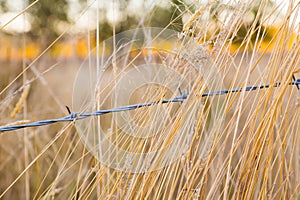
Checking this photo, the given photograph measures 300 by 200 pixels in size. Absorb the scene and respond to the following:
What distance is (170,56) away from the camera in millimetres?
843

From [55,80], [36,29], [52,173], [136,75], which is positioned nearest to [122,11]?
[36,29]

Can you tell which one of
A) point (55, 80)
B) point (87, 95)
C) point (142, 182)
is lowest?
point (142, 182)

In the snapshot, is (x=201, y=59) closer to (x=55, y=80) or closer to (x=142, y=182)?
(x=142, y=182)

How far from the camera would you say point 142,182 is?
756 mm

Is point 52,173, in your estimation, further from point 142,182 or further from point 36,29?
point 36,29

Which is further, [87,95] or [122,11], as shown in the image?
[122,11]

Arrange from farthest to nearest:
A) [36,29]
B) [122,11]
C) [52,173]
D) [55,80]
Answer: [36,29] → [122,11] → [55,80] → [52,173]

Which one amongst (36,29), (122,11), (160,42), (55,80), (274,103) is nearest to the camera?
(274,103)

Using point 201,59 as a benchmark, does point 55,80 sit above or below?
above

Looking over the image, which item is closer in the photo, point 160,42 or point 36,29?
point 160,42

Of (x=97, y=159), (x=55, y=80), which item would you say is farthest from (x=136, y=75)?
(x=55, y=80)

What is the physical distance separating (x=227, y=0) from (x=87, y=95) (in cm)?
32

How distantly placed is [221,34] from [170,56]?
11cm

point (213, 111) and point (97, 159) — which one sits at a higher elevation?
point (213, 111)
